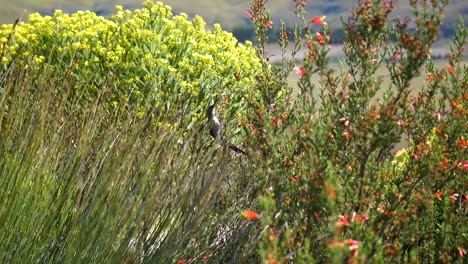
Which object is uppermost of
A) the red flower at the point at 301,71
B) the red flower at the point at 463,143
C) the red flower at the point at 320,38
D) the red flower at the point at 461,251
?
the red flower at the point at 320,38

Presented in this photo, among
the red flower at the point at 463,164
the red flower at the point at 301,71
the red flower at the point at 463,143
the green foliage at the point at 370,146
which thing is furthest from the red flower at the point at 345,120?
the red flower at the point at 463,143

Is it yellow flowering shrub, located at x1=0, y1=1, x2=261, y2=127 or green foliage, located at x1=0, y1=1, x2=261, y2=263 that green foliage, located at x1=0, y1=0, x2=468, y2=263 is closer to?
green foliage, located at x1=0, y1=1, x2=261, y2=263

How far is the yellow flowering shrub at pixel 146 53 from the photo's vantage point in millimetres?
7273

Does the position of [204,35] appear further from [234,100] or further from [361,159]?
[361,159]

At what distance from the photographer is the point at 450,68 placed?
9.73 feet

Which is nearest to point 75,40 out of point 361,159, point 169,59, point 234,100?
point 169,59

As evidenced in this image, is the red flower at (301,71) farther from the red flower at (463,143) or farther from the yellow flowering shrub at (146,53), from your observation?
the yellow flowering shrub at (146,53)

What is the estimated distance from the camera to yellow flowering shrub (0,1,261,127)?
7273mm

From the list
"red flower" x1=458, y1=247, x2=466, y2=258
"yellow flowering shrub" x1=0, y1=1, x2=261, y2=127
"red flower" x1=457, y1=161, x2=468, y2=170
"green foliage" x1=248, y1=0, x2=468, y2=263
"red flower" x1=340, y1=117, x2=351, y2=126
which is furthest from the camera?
"yellow flowering shrub" x1=0, y1=1, x2=261, y2=127

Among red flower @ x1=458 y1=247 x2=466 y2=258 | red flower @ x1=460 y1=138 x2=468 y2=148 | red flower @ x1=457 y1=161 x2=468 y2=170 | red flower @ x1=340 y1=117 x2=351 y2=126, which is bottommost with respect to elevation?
red flower @ x1=458 y1=247 x2=466 y2=258

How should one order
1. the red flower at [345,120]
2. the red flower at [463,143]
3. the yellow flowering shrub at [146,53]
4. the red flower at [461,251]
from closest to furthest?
1. the red flower at [461,251]
2. the red flower at [345,120]
3. the red flower at [463,143]
4. the yellow flowering shrub at [146,53]

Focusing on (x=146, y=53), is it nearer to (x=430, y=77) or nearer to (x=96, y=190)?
(x=430, y=77)

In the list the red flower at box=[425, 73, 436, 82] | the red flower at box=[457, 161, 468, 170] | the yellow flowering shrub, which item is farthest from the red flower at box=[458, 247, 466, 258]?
the yellow flowering shrub

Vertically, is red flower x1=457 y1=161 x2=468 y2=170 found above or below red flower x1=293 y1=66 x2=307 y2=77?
below
